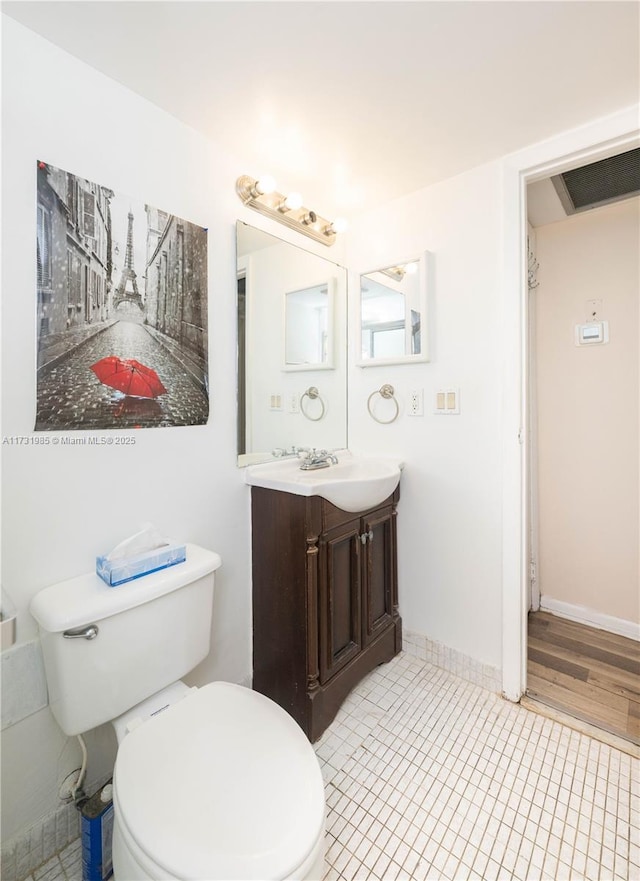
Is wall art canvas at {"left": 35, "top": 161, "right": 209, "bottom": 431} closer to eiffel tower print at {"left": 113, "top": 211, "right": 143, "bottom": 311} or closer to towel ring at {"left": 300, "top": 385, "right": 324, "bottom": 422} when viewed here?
eiffel tower print at {"left": 113, "top": 211, "right": 143, "bottom": 311}

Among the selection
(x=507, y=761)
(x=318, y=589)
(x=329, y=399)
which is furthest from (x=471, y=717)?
(x=329, y=399)

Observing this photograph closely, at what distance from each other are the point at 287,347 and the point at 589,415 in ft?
5.59

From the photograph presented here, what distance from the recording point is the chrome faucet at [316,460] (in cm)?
176

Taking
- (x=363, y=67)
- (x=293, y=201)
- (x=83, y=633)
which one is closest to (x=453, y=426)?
(x=293, y=201)

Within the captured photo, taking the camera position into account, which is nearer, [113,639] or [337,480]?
[113,639]

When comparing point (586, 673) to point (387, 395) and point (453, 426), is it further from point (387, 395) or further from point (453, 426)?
point (387, 395)

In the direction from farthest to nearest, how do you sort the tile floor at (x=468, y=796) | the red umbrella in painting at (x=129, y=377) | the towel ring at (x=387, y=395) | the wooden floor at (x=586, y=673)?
the towel ring at (x=387, y=395) < the wooden floor at (x=586, y=673) < the red umbrella in painting at (x=129, y=377) < the tile floor at (x=468, y=796)

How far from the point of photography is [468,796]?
4.13ft

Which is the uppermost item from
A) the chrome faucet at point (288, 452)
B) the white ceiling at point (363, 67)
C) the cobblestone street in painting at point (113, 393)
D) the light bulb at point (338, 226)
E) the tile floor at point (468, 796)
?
the white ceiling at point (363, 67)

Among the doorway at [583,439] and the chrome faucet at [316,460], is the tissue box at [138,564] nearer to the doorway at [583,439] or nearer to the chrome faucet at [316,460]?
the chrome faucet at [316,460]

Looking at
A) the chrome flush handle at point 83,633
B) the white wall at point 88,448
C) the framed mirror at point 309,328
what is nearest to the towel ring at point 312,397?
the framed mirror at point 309,328

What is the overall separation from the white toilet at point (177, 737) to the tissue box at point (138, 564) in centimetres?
2

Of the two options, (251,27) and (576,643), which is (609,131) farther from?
(576,643)

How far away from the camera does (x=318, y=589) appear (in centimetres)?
149
